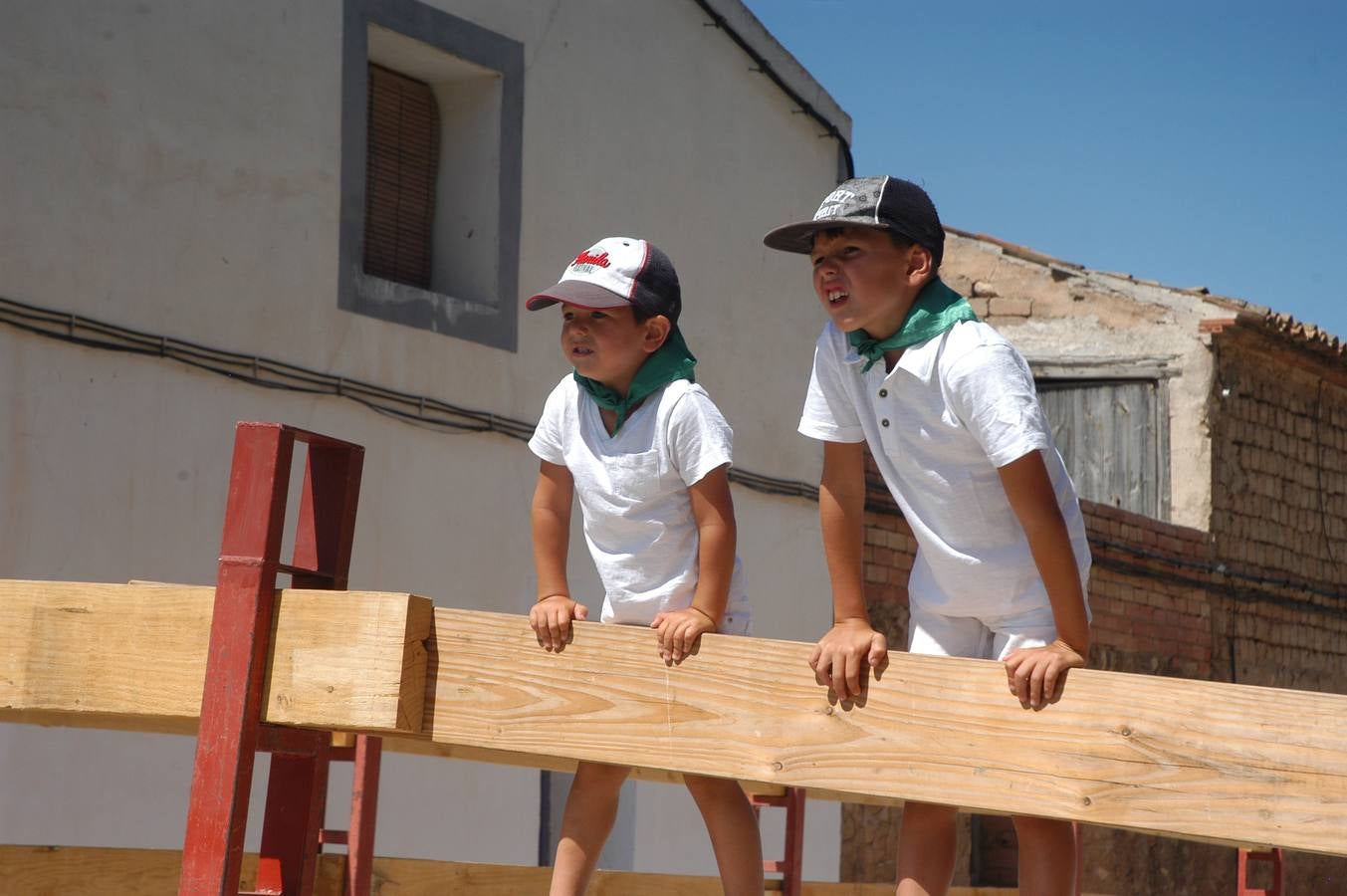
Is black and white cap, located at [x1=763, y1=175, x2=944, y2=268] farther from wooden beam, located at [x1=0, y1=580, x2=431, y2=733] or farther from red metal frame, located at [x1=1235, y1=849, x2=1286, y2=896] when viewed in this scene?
red metal frame, located at [x1=1235, y1=849, x2=1286, y2=896]

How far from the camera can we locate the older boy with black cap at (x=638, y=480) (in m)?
3.23

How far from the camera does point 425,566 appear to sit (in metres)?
7.86

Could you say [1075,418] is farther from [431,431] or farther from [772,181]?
[431,431]

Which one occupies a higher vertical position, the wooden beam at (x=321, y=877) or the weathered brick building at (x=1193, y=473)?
the weathered brick building at (x=1193, y=473)

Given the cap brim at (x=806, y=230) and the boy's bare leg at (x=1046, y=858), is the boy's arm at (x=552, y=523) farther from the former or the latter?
the boy's bare leg at (x=1046, y=858)

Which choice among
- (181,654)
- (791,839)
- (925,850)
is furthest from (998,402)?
(791,839)

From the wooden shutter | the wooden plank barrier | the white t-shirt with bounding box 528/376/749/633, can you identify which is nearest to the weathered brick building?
the wooden shutter

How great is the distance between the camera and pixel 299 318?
745 cm

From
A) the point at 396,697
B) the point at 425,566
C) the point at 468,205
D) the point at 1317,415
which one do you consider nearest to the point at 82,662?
the point at 396,697

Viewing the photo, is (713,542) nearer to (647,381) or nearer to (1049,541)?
(647,381)

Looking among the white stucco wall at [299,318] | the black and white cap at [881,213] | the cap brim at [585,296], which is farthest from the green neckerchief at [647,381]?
the white stucco wall at [299,318]

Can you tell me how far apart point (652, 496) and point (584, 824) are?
661mm

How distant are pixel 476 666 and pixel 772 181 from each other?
7.81 meters

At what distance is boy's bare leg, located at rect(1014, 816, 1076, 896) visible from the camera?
2.74 meters
